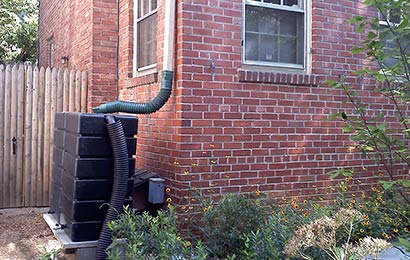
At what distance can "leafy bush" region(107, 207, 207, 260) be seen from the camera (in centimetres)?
355

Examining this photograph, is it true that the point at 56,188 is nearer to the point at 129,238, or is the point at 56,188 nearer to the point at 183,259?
the point at 129,238

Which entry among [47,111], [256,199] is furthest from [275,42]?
[47,111]

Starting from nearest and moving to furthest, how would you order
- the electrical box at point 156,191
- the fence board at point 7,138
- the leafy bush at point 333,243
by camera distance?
the leafy bush at point 333,243 < the electrical box at point 156,191 < the fence board at point 7,138

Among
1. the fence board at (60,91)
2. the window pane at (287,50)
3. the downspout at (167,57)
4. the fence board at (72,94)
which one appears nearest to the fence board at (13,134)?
the fence board at (60,91)

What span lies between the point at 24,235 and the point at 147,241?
2549 mm

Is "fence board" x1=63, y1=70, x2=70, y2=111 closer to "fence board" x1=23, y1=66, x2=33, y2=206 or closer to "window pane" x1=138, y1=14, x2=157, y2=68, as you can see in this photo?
"fence board" x1=23, y1=66, x2=33, y2=206

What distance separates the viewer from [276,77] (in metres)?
5.30

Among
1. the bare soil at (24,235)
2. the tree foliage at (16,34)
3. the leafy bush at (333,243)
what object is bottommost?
the bare soil at (24,235)

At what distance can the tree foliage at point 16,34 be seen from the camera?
20641mm

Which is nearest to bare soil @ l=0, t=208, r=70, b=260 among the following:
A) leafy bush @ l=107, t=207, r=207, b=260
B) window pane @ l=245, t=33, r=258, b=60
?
leafy bush @ l=107, t=207, r=207, b=260

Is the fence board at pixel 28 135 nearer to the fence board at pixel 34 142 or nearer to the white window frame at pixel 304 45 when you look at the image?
the fence board at pixel 34 142

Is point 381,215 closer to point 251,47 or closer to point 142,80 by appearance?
point 251,47

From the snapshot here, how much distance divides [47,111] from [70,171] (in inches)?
114

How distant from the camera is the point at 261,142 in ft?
17.4
